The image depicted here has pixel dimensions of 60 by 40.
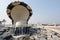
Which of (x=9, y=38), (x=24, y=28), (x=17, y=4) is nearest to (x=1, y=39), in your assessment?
(x=9, y=38)

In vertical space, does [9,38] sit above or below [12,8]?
below

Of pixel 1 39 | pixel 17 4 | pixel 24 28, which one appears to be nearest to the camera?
pixel 1 39

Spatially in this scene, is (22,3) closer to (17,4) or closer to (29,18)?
(17,4)

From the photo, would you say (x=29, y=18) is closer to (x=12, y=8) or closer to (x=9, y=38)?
(x=12, y=8)

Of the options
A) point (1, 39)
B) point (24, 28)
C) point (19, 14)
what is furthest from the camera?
point (19, 14)

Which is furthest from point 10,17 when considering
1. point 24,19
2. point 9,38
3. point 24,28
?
point 9,38

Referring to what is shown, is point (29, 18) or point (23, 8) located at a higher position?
point (23, 8)

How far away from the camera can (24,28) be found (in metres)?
20.9

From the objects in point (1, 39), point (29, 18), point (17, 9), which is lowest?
point (1, 39)

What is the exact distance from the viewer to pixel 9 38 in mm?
14781

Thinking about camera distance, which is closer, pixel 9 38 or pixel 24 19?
pixel 9 38

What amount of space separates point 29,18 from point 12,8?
3368 mm

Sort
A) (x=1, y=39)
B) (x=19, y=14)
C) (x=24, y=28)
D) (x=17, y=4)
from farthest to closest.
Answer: (x=19, y=14) → (x=17, y=4) → (x=24, y=28) → (x=1, y=39)

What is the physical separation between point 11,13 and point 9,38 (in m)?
11.7
